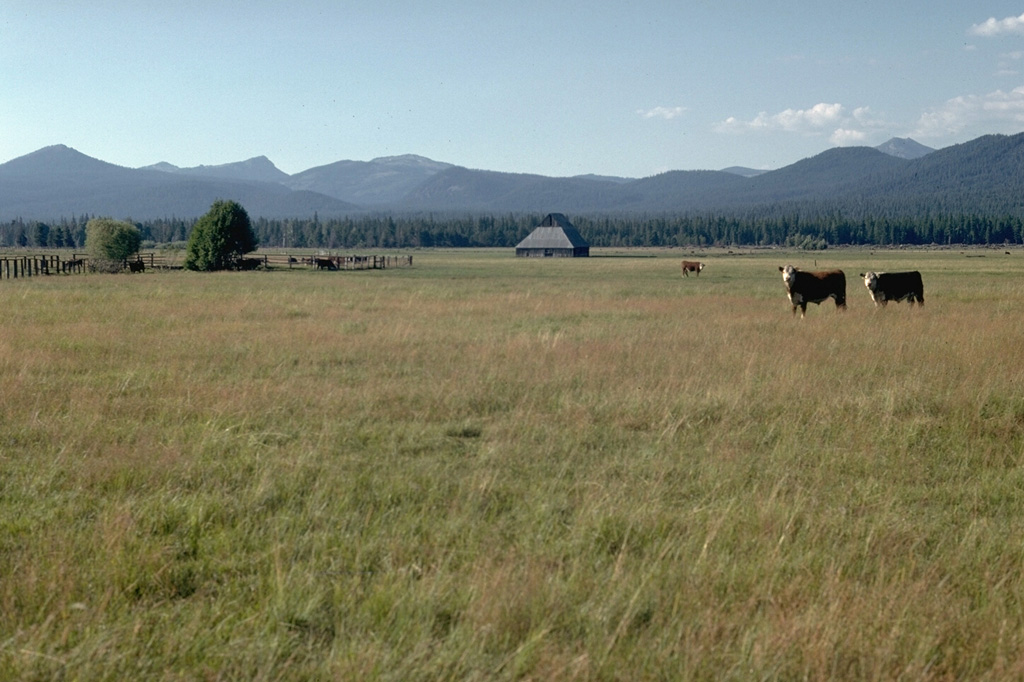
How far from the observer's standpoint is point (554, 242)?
130000mm

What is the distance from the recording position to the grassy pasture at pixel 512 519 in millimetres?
4207

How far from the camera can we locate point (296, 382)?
11656 millimetres

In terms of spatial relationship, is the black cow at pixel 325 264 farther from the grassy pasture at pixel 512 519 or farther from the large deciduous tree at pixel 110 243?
the grassy pasture at pixel 512 519

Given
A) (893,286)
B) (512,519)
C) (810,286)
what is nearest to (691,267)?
(893,286)

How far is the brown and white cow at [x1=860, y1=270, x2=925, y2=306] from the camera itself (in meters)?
24.5

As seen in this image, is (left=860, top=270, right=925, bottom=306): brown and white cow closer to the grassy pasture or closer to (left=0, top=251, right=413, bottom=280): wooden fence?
the grassy pasture

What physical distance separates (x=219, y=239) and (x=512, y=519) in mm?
61058

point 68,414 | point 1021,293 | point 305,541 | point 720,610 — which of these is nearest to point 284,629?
point 305,541

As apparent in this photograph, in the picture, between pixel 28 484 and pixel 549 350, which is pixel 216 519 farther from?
pixel 549 350

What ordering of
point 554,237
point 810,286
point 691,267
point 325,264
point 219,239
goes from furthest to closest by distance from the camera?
point 554,237 → point 325,264 → point 219,239 → point 691,267 → point 810,286

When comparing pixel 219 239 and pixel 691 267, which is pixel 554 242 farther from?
pixel 219 239

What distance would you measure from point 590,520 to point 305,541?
181 cm

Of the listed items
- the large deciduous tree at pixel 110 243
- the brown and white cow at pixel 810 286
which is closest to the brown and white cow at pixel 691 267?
the brown and white cow at pixel 810 286

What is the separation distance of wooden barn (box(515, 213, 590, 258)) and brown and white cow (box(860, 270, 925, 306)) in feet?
330
